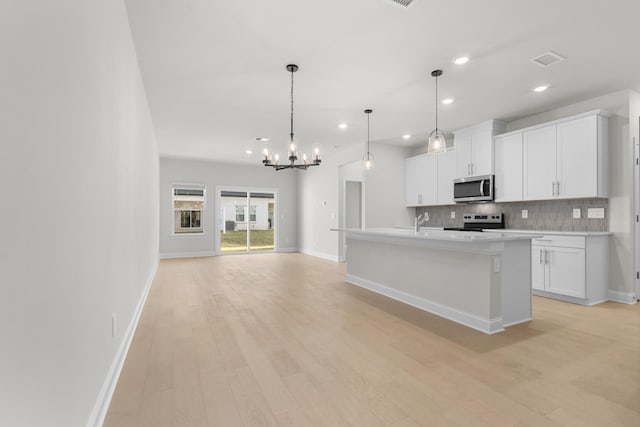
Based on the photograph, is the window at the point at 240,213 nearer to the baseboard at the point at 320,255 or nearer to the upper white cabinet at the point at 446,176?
the baseboard at the point at 320,255

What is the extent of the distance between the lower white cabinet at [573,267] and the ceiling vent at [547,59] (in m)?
2.19

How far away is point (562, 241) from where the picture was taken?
14.2 feet

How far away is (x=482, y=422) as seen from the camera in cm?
175

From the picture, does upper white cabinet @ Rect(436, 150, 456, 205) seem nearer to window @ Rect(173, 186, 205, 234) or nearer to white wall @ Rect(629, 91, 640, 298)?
white wall @ Rect(629, 91, 640, 298)

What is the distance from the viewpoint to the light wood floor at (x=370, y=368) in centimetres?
184

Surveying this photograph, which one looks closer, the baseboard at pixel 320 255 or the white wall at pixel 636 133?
the white wall at pixel 636 133

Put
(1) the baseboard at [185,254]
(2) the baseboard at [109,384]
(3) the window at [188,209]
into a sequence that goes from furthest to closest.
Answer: (3) the window at [188,209] → (1) the baseboard at [185,254] → (2) the baseboard at [109,384]

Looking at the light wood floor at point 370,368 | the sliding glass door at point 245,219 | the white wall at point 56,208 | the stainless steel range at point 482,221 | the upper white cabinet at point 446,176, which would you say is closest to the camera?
the white wall at point 56,208

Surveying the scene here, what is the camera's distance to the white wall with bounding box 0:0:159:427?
0.87m

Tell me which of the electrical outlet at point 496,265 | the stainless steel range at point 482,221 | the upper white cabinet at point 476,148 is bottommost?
Result: the electrical outlet at point 496,265

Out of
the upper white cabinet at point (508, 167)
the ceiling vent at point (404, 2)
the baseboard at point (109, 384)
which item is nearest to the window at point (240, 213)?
the baseboard at point (109, 384)

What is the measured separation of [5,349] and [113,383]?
1.61 meters

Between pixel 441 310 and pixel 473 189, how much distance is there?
116 inches

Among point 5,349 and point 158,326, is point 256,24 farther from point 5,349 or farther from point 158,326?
point 158,326
